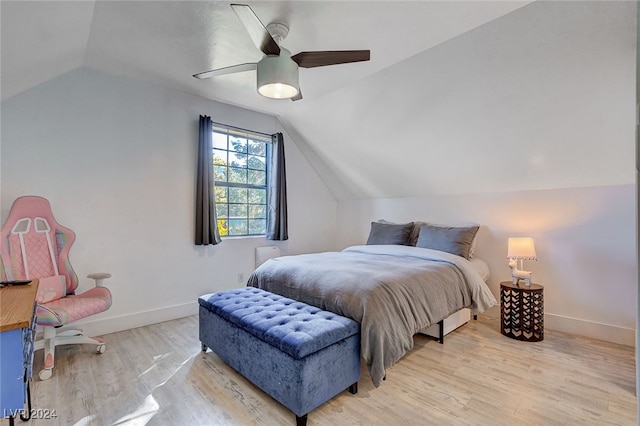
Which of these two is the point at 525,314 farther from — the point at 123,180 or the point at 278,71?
the point at 123,180

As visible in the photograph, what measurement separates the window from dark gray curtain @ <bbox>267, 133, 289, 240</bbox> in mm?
126

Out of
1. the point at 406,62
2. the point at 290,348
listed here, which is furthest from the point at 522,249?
the point at 290,348

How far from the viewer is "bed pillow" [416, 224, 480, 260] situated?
308cm

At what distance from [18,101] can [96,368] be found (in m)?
2.26

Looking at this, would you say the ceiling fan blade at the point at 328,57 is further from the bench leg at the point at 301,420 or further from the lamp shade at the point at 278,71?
the bench leg at the point at 301,420

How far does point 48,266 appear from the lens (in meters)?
2.41

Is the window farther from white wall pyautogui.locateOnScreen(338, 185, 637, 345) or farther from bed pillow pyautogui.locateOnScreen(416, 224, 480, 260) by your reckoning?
white wall pyautogui.locateOnScreen(338, 185, 637, 345)

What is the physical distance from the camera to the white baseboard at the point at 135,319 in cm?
272

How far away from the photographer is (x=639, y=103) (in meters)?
0.65

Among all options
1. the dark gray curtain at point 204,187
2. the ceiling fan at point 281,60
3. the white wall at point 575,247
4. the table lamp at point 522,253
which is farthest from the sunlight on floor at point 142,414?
the white wall at point 575,247

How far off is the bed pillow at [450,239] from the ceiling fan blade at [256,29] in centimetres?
248

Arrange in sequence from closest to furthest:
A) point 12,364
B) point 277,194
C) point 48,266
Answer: point 12,364, point 48,266, point 277,194

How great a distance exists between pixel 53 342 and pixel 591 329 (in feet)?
14.8

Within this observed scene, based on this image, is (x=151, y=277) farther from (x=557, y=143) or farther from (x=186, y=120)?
(x=557, y=143)
